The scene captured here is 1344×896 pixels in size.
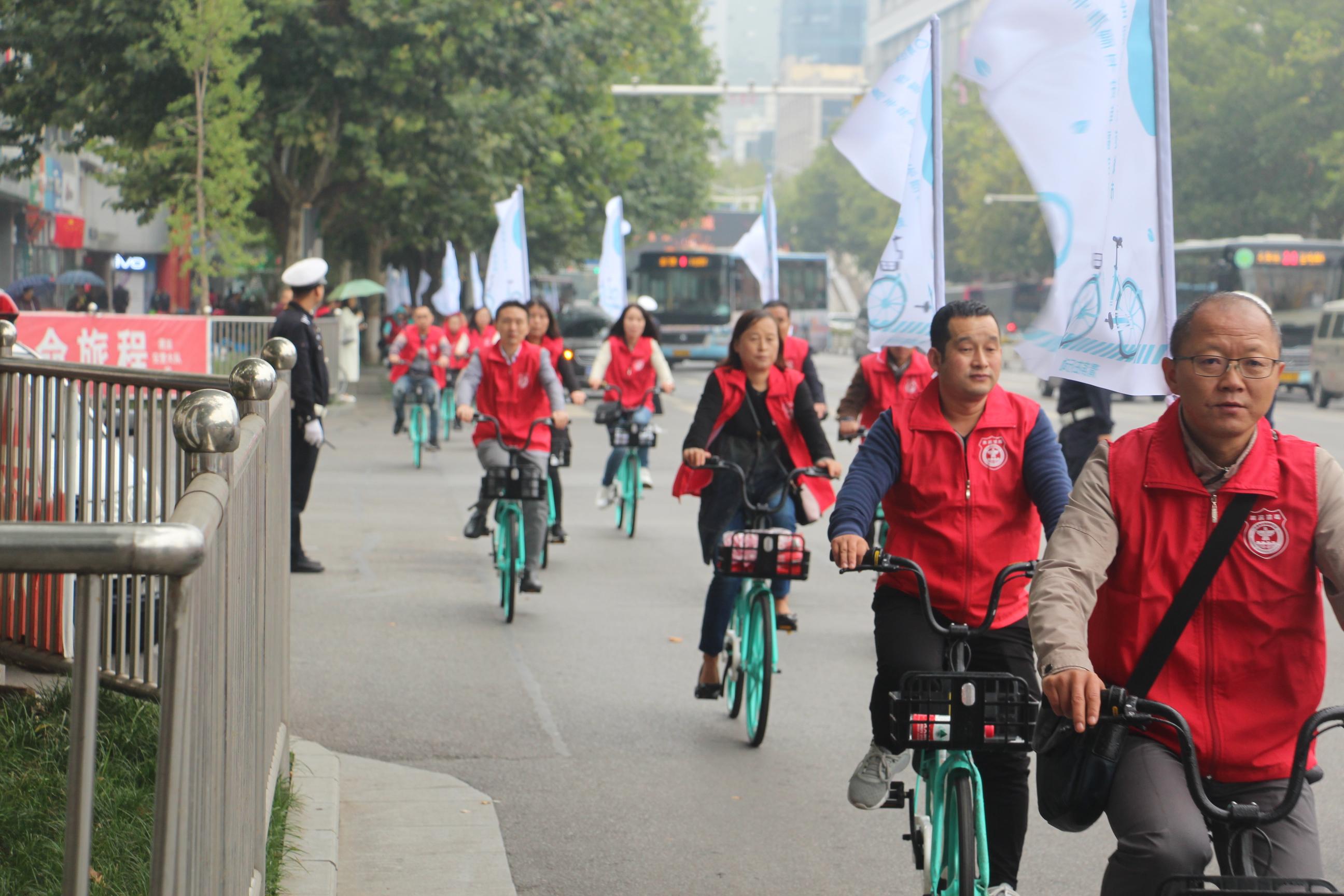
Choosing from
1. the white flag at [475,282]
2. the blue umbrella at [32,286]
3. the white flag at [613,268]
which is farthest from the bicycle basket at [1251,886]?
the white flag at [475,282]

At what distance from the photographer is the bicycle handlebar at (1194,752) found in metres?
3.01

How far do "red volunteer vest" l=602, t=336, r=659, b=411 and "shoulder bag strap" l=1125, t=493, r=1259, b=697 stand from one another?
10594mm

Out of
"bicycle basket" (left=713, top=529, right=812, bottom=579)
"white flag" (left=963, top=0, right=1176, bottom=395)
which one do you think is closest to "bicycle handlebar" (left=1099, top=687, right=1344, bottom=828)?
"white flag" (left=963, top=0, right=1176, bottom=395)

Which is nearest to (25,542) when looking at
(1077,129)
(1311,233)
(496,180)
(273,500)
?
(273,500)

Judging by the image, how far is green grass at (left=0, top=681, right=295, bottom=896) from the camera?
4.24 m

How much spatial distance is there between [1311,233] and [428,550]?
47888 millimetres

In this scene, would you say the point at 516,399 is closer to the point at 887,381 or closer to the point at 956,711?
the point at 887,381

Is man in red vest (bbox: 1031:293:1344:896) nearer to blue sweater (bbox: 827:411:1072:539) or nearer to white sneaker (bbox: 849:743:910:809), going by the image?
blue sweater (bbox: 827:411:1072:539)

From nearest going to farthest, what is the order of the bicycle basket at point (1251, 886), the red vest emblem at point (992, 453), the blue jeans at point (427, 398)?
the bicycle basket at point (1251, 886)
the red vest emblem at point (992, 453)
the blue jeans at point (427, 398)

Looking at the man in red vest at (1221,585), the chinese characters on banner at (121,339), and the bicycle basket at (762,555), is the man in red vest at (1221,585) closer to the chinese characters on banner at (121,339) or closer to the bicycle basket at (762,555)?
the bicycle basket at (762,555)

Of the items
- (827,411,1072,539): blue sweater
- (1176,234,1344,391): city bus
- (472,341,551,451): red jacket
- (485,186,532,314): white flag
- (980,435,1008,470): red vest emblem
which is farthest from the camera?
(1176,234,1344,391): city bus

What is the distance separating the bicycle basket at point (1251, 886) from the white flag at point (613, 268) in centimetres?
1800

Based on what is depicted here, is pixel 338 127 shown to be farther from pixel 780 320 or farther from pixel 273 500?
pixel 273 500

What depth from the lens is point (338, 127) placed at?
2783 centimetres
